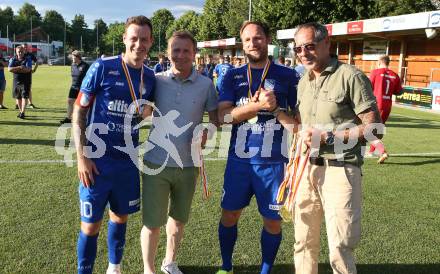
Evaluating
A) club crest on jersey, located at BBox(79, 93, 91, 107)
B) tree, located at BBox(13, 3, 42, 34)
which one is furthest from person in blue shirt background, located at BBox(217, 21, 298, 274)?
tree, located at BBox(13, 3, 42, 34)

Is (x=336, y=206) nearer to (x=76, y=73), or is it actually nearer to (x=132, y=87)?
(x=132, y=87)

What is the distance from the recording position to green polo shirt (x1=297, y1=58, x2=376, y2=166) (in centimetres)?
284

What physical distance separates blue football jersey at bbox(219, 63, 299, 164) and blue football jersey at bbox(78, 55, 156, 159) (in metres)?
0.74

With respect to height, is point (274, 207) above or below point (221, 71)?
below

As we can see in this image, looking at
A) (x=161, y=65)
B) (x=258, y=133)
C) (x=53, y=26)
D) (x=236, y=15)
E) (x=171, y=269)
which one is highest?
(x=53, y=26)

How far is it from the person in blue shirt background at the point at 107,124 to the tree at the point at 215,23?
68.8m

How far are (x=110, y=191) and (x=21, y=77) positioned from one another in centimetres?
1057

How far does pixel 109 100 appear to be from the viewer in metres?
3.20

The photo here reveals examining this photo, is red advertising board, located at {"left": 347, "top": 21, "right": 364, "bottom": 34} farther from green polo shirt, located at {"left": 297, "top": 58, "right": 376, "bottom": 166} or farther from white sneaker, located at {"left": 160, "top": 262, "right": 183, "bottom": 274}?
white sneaker, located at {"left": 160, "top": 262, "right": 183, "bottom": 274}

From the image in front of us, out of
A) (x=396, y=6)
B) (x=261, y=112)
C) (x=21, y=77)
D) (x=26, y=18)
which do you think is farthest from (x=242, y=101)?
(x=26, y=18)

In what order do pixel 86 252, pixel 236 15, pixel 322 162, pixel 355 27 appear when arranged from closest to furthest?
pixel 322 162
pixel 86 252
pixel 355 27
pixel 236 15

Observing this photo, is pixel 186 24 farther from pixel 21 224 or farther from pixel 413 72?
pixel 21 224

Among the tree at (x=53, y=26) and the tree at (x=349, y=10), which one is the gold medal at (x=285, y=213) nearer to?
the tree at (x=349, y=10)

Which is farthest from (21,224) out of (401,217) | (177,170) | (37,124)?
(37,124)
